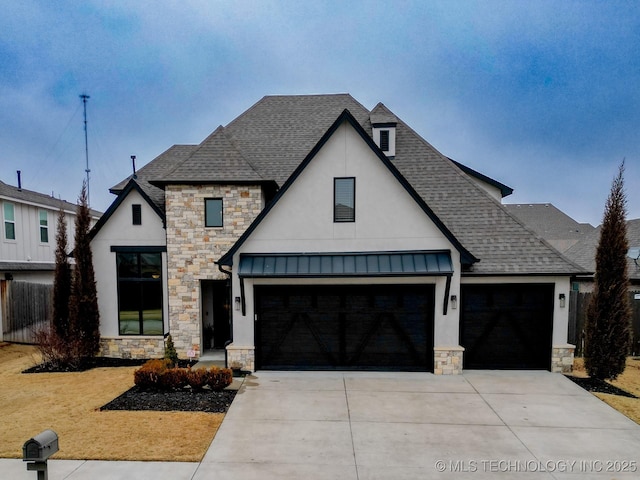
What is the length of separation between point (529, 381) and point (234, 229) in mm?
9409

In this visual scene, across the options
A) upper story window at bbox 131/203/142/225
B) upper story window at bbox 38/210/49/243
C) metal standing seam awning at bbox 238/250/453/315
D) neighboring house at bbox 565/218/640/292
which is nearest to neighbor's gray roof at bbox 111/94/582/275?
upper story window at bbox 131/203/142/225

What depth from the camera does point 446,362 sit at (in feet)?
30.1

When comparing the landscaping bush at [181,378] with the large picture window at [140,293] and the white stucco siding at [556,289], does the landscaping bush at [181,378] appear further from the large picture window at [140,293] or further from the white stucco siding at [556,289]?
the white stucco siding at [556,289]

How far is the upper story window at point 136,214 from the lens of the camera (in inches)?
431

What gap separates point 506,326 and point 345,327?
4.67 meters

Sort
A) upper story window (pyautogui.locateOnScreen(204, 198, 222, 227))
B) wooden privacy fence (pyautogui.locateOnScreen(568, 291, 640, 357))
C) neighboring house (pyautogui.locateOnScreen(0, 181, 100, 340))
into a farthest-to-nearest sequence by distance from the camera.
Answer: neighboring house (pyautogui.locateOnScreen(0, 181, 100, 340)) → wooden privacy fence (pyautogui.locateOnScreen(568, 291, 640, 357)) → upper story window (pyautogui.locateOnScreen(204, 198, 222, 227))

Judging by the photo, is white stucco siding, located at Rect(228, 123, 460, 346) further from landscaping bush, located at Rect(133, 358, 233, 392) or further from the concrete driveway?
the concrete driveway

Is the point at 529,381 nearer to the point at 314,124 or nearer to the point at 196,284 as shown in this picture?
the point at 196,284

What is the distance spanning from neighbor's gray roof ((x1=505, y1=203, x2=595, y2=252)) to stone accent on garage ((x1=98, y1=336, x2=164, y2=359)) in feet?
119

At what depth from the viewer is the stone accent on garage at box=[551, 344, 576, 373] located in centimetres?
933

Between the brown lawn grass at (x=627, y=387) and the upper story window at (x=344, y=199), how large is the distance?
7.42 m

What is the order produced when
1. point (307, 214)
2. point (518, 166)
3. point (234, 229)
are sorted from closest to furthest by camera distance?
point (307, 214), point (234, 229), point (518, 166)

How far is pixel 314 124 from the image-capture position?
1377 cm

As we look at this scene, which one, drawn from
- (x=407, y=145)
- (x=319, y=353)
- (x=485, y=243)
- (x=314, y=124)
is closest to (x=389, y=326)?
(x=319, y=353)
